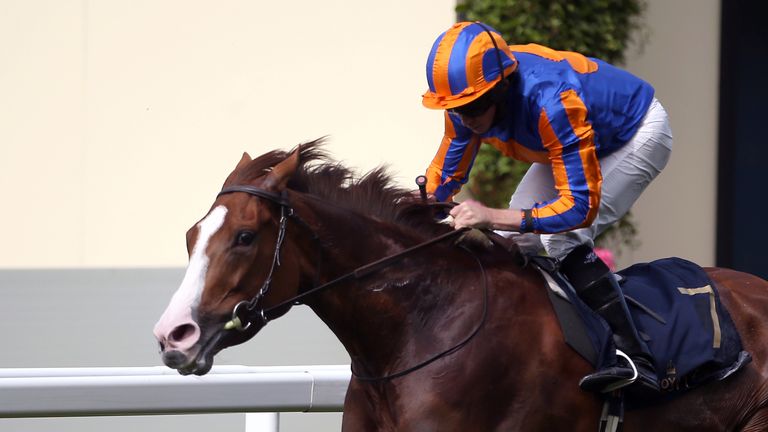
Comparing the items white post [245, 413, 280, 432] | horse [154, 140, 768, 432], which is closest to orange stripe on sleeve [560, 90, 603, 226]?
horse [154, 140, 768, 432]

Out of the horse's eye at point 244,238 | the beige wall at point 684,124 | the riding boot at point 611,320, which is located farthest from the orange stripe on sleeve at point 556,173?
the beige wall at point 684,124

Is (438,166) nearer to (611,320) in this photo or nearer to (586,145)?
(586,145)

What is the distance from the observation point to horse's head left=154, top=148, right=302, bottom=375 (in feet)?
8.73

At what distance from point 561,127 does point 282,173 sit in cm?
79

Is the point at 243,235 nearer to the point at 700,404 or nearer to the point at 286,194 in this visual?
the point at 286,194

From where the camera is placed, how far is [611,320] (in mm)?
3115

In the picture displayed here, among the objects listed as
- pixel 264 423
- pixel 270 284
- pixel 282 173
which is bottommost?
pixel 264 423

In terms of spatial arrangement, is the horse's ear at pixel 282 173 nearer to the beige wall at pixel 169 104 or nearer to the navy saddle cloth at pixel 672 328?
the navy saddle cloth at pixel 672 328

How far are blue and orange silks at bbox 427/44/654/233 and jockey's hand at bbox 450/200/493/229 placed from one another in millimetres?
108

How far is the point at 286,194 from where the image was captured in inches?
114

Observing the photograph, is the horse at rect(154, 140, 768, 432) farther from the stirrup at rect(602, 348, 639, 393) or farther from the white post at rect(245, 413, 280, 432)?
the white post at rect(245, 413, 280, 432)

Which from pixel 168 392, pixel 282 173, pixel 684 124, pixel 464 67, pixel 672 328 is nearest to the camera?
pixel 282 173

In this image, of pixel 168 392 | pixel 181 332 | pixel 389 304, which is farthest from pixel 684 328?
pixel 168 392

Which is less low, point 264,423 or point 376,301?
point 376,301
